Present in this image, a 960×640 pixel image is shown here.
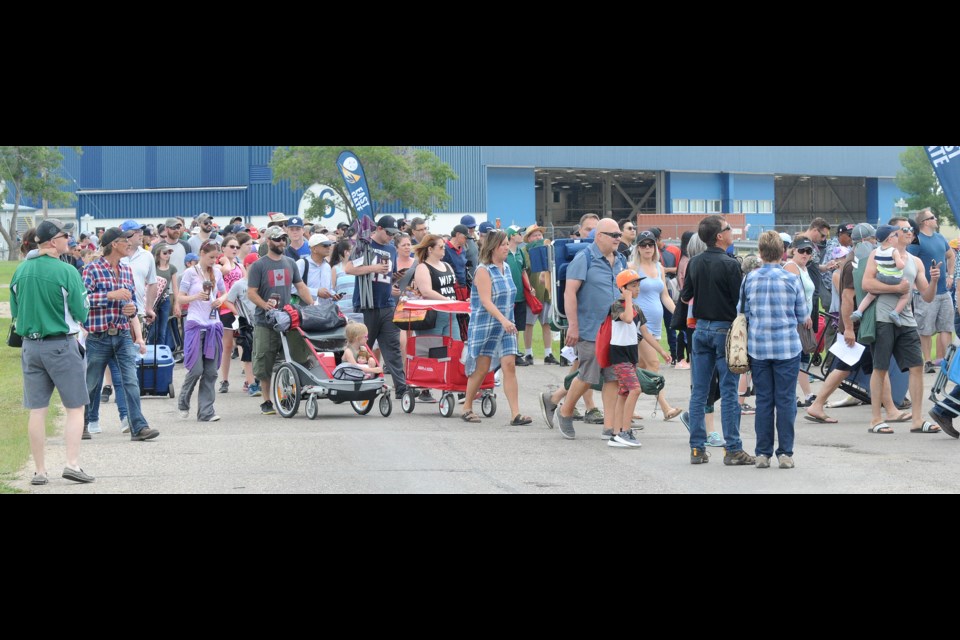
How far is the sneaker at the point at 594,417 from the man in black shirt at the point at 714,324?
8.23 feet

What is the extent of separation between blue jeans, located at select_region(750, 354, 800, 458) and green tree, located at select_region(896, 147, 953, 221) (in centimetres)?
7509

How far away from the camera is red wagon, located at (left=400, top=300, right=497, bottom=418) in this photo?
1216 centimetres

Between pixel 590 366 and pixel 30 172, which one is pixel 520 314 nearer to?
pixel 590 366

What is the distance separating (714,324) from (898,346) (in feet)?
9.21

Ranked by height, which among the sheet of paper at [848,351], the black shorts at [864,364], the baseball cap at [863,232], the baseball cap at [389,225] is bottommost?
the black shorts at [864,364]

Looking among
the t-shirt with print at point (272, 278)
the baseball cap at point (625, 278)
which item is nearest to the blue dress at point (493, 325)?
the baseball cap at point (625, 278)

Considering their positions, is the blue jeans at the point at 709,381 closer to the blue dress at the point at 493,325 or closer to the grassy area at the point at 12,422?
the blue dress at the point at 493,325

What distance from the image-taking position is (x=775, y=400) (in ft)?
29.0

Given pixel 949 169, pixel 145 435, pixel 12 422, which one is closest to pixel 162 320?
Answer: pixel 12 422

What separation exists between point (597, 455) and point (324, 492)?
272cm

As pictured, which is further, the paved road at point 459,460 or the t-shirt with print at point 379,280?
the t-shirt with print at point 379,280

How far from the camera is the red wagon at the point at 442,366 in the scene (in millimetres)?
12164

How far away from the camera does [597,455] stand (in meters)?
9.77

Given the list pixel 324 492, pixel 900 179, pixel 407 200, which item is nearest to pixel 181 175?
pixel 407 200
